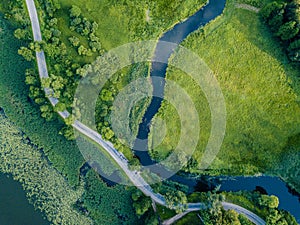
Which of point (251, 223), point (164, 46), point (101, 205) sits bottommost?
point (251, 223)

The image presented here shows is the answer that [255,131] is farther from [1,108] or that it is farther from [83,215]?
[1,108]

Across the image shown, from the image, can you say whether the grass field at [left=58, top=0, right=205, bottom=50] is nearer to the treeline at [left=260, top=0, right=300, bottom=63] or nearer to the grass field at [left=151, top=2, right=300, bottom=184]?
the grass field at [left=151, top=2, right=300, bottom=184]

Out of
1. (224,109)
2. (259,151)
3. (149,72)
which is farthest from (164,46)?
(259,151)

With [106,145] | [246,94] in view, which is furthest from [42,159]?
[246,94]

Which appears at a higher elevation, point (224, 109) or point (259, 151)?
point (224, 109)

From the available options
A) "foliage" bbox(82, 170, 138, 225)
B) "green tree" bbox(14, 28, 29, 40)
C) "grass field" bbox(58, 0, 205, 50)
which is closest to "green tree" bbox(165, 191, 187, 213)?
"foliage" bbox(82, 170, 138, 225)

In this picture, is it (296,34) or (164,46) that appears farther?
(164,46)
